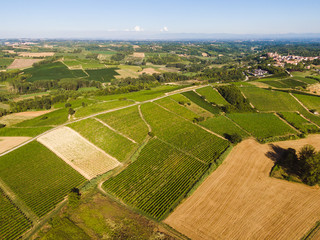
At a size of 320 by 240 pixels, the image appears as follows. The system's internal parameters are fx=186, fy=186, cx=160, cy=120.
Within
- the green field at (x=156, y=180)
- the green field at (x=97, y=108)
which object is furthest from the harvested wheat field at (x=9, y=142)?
the green field at (x=156, y=180)

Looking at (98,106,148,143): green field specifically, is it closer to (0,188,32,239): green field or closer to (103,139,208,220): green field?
(103,139,208,220): green field

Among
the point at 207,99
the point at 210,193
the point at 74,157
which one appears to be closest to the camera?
the point at 210,193

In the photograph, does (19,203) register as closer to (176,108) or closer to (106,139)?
(106,139)

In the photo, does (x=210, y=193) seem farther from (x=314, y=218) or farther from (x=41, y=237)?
(x=41, y=237)

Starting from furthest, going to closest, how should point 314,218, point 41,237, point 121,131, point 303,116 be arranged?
1. point 303,116
2. point 121,131
3. point 314,218
4. point 41,237

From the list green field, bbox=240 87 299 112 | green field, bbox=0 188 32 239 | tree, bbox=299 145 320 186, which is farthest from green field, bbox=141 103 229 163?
green field, bbox=240 87 299 112

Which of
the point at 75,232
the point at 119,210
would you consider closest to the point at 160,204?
the point at 119,210

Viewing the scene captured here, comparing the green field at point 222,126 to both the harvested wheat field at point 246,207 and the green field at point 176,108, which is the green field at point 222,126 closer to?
the green field at point 176,108
